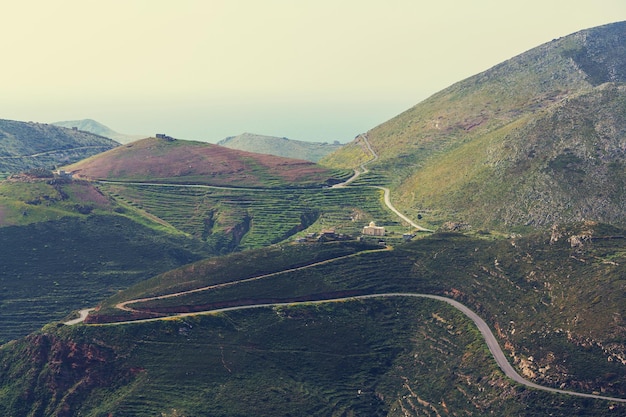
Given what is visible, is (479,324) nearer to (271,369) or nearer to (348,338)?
(348,338)

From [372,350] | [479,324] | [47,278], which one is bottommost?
[372,350]

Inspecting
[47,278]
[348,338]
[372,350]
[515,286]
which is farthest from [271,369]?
[47,278]

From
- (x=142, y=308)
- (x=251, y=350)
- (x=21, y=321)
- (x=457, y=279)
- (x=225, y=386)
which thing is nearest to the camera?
(x=225, y=386)

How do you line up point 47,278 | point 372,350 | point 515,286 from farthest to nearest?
point 47,278, point 515,286, point 372,350

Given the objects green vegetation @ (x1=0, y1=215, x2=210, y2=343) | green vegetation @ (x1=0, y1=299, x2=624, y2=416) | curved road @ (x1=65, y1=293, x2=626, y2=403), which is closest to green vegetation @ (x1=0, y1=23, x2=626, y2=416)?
green vegetation @ (x1=0, y1=299, x2=624, y2=416)

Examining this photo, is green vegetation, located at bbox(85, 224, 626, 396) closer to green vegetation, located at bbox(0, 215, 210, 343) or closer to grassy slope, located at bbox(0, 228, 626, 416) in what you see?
grassy slope, located at bbox(0, 228, 626, 416)

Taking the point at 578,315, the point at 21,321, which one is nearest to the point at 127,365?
the point at 21,321

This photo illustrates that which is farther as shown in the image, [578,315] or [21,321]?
[21,321]

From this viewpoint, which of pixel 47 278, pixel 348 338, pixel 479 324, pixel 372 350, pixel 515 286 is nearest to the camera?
pixel 479 324

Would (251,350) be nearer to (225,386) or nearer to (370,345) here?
(225,386)
